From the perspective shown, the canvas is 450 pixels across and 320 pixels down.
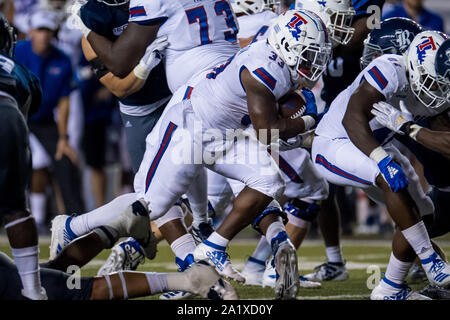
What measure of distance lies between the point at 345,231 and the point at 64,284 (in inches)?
238

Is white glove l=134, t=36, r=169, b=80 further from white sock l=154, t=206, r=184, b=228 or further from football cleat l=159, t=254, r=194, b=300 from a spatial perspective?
football cleat l=159, t=254, r=194, b=300

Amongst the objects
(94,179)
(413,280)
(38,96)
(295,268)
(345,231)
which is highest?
(38,96)

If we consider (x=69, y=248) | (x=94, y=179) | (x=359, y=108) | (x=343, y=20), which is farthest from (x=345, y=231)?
(x=69, y=248)

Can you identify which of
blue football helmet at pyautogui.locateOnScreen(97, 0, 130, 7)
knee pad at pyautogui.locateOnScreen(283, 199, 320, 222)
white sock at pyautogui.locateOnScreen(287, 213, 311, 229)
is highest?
blue football helmet at pyautogui.locateOnScreen(97, 0, 130, 7)

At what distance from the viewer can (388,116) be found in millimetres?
4176

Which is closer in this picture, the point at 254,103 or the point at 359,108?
the point at 254,103

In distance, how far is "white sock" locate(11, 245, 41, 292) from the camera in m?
3.22

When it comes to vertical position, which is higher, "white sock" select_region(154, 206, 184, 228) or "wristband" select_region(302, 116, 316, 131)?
"wristband" select_region(302, 116, 316, 131)

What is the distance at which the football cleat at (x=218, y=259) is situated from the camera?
393cm

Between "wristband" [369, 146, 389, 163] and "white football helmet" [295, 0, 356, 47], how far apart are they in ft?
3.45

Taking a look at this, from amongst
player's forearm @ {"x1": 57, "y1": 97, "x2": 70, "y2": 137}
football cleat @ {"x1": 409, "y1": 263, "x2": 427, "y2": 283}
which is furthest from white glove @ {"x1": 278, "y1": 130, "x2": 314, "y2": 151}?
player's forearm @ {"x1": 57, "y1": 97, "x2": 70, "y2": 137}

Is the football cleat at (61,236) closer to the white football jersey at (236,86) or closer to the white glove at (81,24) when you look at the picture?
the white football jersey at (236,86)

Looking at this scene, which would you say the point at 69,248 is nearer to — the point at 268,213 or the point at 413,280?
the point at 268,213

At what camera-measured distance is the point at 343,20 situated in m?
5.02
